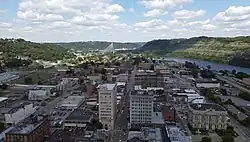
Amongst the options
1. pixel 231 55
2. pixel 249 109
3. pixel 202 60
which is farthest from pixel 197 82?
pixel 202 60

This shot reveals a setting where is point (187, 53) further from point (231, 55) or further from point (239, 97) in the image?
point (239, 97)

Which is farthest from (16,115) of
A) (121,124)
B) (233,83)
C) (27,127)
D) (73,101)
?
(233,83)

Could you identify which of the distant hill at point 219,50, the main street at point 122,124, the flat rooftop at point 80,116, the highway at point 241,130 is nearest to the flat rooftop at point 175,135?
the main street at point 122,124

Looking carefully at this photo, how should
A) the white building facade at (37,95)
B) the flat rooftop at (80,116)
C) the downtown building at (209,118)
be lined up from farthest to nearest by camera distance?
the white building facade at (37,95)
the flat rooftop at (80,116)
the downtown building at (209,118)

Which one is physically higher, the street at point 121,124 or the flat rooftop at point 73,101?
the flat rooftop at point 73,101

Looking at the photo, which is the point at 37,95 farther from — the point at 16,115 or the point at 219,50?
the point at 219,50

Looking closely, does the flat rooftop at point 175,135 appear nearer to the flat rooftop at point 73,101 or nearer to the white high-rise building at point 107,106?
the white high-rise building at point 107,106
